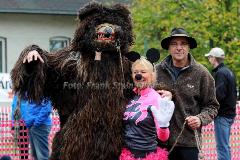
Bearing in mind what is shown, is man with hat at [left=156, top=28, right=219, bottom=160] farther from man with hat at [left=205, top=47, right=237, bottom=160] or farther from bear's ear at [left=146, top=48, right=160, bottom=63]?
man with hat at [left=205, top=47, right=237, bottom=160]

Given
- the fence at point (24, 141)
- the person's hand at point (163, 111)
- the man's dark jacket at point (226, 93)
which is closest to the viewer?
the person's hand at point (163, 111)

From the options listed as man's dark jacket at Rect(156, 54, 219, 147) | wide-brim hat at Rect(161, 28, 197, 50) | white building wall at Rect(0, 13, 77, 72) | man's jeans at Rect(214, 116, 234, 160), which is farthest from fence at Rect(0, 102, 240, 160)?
white building wall at Rect(0, 13, 77, 72)

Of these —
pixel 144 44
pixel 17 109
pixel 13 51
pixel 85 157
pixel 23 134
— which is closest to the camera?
pixel 85 157

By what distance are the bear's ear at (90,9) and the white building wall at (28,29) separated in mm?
14982

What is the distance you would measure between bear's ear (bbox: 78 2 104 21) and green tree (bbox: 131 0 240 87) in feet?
37.5

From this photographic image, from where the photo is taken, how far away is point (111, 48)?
5613mm

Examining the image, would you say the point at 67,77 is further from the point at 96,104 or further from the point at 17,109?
the point at 17,109

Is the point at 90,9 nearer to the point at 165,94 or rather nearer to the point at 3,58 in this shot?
the point at 165,94

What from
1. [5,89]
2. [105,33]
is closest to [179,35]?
[105,33]

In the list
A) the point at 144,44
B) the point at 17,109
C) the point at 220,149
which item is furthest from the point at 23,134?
the point at 144,44

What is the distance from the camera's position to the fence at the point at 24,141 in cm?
1090

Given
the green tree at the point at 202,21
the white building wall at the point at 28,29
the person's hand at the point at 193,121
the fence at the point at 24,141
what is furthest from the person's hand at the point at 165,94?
the white building wall at the point at 28,29

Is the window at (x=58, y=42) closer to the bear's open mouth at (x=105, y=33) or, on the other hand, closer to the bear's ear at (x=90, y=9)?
the bear's ear at (x=90, y=9)

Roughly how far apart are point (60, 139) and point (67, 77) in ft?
1.80
